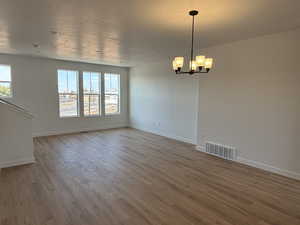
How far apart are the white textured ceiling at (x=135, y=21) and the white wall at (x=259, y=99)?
37cm

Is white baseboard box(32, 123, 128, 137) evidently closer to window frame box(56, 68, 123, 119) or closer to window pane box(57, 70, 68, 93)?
window frame box(56, 68, 123, 119)

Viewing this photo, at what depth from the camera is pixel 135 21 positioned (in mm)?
2998

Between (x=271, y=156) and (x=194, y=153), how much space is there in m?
1.71

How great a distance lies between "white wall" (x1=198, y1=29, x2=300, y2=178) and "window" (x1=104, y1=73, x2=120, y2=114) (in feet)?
14.4

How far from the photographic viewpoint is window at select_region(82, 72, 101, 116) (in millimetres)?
7336

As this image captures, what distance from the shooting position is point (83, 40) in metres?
4.08

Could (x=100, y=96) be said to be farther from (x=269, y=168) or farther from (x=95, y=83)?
(x=269, y=168)

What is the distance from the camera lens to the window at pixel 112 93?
7905 millimetres

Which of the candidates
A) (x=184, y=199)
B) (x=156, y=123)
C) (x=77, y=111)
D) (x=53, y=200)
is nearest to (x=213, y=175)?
(x=184, y=199)

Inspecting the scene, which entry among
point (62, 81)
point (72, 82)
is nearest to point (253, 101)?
point (72, 82)

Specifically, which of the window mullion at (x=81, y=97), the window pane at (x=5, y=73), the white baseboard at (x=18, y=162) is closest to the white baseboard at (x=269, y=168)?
the white baseboard at (x=18, y=162)

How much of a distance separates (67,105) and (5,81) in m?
1.95

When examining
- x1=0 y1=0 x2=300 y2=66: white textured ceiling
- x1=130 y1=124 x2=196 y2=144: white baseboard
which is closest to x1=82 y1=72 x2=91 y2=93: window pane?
x1=130 y1=124 x2=196 y2=144: white baseboard

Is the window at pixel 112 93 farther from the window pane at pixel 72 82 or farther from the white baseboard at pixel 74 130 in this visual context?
the window pane at pixel 72 82
